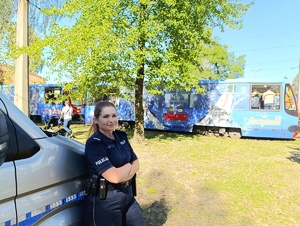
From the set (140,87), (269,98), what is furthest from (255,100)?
(140,87)

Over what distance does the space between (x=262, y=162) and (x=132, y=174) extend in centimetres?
628

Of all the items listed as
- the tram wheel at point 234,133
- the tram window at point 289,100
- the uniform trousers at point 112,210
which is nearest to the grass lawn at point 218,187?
the uniform trousers at point 112,210

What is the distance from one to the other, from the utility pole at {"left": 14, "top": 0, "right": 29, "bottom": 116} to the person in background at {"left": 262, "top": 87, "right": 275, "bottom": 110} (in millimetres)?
9754

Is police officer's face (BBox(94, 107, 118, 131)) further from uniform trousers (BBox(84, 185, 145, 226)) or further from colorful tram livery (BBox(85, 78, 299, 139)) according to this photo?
colorful tram livery (BBox(85, 78, 299, 139))

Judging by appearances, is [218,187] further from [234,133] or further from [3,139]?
[234,133]

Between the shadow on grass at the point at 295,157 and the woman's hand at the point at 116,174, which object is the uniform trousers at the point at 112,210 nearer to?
the woman's hand at the point at 116,174

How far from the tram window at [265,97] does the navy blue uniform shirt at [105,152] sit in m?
11.2

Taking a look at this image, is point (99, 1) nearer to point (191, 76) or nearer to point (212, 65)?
point (191, 76)

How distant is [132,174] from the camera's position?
7.80ft

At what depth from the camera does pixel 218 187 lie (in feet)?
18.6

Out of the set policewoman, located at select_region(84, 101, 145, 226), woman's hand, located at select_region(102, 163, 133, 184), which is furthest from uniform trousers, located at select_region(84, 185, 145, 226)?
woman's hand, located at select_region(102, 163, 133, 184)

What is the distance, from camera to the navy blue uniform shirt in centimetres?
213

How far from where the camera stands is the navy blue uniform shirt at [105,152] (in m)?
2.13

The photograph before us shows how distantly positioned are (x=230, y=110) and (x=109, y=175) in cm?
1160
